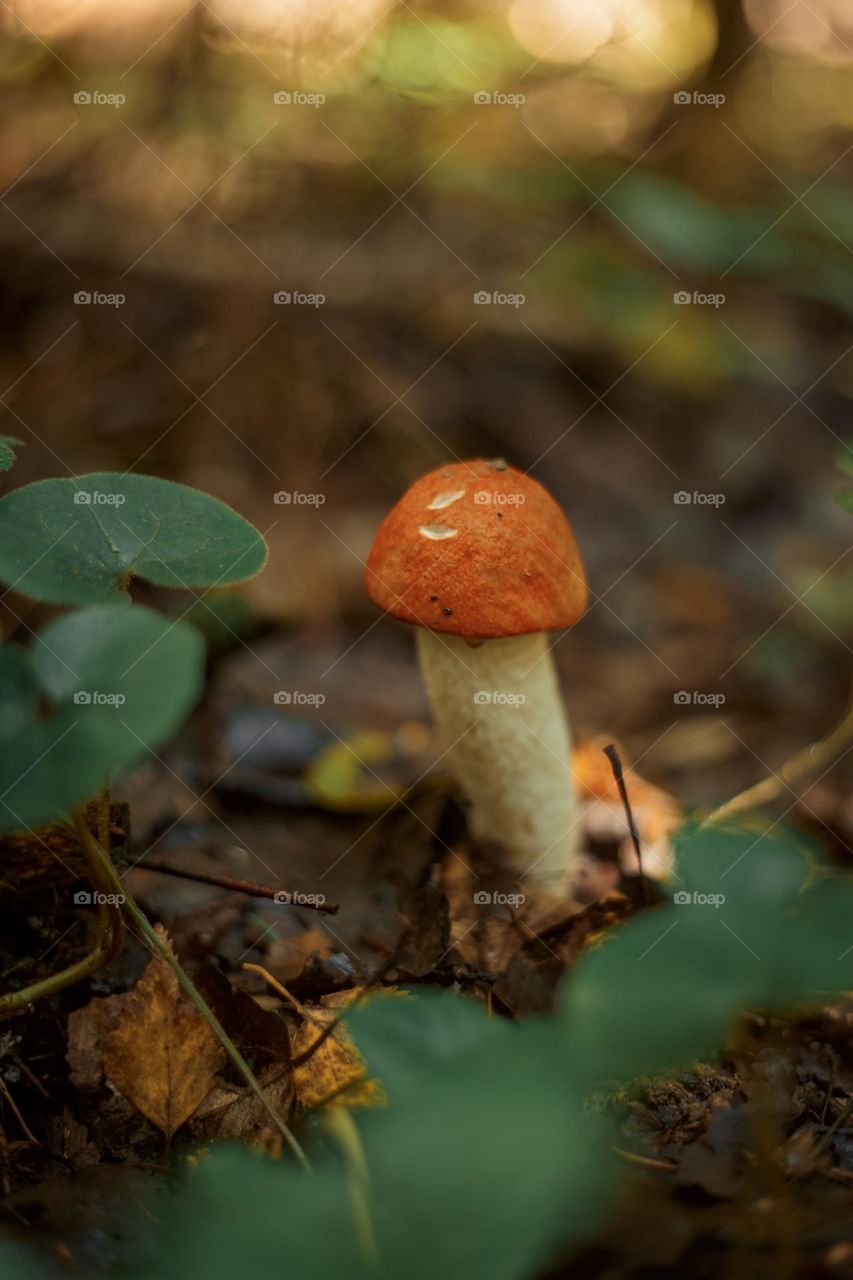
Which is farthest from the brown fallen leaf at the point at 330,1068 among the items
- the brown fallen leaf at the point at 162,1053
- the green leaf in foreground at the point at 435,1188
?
the green leaf in foreground at the point at 435,1188

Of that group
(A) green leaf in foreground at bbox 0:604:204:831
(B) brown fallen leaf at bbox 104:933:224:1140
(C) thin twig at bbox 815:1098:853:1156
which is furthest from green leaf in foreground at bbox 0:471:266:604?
(C) thin twig at bbox 815:1098:853:1156

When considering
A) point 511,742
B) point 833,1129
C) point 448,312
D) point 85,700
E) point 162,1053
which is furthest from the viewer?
point 448,312

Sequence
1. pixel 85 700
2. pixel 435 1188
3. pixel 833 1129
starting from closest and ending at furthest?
pixel 435 1188
pixel 85 700
pixel 833 1129

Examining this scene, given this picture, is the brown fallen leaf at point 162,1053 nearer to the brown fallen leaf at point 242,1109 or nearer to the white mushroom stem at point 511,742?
the brown fallen leaf at point 242,1109

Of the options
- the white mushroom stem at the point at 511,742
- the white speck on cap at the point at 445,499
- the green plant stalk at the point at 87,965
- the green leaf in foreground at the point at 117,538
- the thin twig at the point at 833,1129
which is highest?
the green leaf in foreground at the point at 117,538

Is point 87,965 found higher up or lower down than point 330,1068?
higher up

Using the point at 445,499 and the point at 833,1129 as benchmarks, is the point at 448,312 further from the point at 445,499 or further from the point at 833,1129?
the point at 833,1129

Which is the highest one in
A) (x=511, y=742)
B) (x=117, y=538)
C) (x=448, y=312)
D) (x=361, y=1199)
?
(x=117, y=538)

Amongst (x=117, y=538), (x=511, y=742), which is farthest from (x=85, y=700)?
(x=511, y=742)
